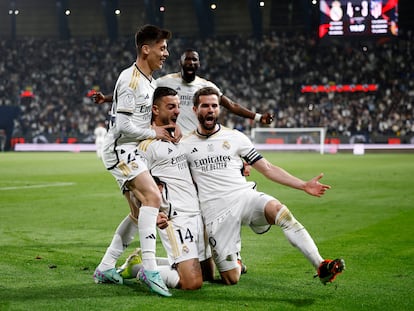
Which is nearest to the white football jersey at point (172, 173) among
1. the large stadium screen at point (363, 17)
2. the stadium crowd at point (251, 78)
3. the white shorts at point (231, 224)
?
the white shorts at point (231, 224)

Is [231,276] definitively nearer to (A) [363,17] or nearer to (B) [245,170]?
(B) [245,170]

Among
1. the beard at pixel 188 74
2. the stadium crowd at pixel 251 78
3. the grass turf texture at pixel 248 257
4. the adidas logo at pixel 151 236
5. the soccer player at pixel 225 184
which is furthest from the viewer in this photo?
the stadium crowd at pixel 251 78

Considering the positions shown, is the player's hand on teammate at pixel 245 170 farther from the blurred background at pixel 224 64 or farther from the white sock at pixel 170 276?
the blurred background at pixel 224 64

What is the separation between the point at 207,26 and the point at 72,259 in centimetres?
Answer: 5100

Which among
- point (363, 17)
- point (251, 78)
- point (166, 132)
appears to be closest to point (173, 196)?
point (166, 132)

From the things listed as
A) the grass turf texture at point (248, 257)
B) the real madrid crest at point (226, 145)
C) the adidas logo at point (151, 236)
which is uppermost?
the real madrid crest at point (226, 145)

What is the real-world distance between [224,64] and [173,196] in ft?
166

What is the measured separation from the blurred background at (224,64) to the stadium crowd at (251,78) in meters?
0.08

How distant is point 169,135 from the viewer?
742cm

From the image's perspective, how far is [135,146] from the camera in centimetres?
738

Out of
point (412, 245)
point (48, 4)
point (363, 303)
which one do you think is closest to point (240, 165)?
point (363, 303)

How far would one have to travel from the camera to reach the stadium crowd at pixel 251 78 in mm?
51656

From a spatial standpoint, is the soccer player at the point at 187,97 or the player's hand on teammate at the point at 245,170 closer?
the player's hand on teammate at the point at 245,170

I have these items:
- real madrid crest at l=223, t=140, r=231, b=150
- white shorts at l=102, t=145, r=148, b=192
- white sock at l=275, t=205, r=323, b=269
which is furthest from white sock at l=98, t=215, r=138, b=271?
white sock at l=275, t=205, r=323, b=269
